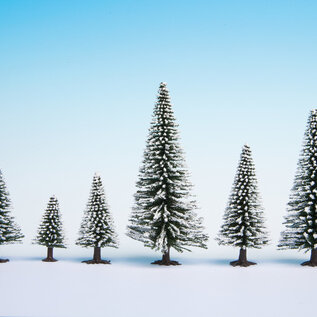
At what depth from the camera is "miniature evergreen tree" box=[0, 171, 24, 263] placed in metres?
36.3

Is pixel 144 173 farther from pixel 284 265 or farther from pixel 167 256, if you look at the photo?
pixel 284 265

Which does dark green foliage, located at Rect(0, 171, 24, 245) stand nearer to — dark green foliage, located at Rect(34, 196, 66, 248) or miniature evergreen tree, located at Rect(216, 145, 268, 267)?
dark green foliage, located at Rect(34, 196, 66, 248)

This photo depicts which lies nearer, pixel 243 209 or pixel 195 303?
pixel 195 303

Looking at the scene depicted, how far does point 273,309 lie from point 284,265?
1422cm

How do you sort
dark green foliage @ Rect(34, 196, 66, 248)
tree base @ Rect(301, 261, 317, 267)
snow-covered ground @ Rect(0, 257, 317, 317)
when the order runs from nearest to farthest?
snow-covered ground @ Rect(0, 257, 317, 317) → tree base @ Rect(301, 261, 317, 267) → dark green foliage @ Rect(34, 196, 66, 248)

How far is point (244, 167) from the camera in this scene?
35312 millimetres

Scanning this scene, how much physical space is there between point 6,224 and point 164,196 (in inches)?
581

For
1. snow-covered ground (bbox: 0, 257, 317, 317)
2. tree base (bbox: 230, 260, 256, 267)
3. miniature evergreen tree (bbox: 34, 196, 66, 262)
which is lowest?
snow-covered ground (bbox: 0, 257, 317, 317)

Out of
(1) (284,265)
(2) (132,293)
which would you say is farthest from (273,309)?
(1) (284,265)

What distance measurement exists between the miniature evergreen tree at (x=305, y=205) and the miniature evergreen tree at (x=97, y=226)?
14968 millimetres

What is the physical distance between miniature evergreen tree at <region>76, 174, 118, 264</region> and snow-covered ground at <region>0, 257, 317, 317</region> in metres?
1.90

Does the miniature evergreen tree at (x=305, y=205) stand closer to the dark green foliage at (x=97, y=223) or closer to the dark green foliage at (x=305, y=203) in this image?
the dark green foliage at (x=305, y=203)

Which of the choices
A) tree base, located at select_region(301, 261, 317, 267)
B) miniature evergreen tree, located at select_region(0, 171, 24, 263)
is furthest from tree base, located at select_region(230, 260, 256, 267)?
miniature evergreen tree, located at select_region(0, 171, 24, 263)

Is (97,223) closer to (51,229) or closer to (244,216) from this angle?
(51,229)
